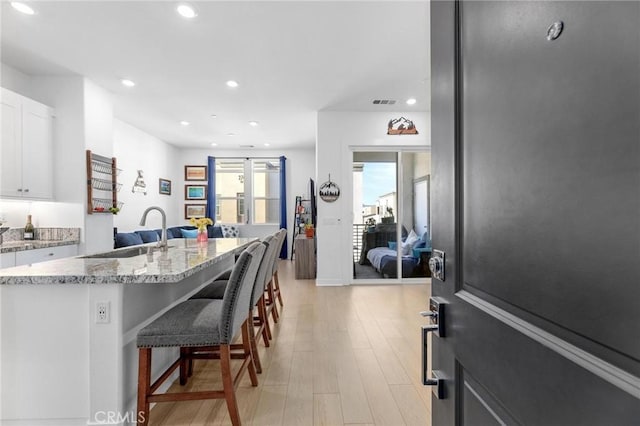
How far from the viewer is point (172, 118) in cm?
533

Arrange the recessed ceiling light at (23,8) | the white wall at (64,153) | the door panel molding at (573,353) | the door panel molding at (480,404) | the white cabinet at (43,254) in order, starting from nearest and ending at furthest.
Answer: the door panel molding at (573,353) < the door panel molding at (480,404) < the recessed ceiling light at (23,8) < the white cabinet at (43,254) < the white wall at (64,153)

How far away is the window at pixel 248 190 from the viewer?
8047 millimetres

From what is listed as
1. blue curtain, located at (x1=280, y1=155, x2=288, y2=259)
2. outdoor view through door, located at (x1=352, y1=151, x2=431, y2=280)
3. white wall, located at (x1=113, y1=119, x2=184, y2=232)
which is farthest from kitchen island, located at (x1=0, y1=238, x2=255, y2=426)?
blue curtain, located at (x1=280, y1=155, x2=288, y2=259)

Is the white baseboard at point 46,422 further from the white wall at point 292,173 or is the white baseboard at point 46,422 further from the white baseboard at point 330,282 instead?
the white wall at point 292,173

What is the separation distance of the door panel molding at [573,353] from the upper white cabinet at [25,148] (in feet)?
14.2

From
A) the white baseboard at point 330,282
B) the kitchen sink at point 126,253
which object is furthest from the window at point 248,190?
the kitchen sink at point 126,253

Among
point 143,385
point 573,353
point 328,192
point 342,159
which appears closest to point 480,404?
point 573,353

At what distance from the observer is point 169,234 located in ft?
21.9

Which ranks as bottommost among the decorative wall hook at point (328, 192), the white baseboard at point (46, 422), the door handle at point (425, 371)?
the white baseboard at point (46, 422)

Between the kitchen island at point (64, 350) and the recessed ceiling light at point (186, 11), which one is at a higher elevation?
the recessed ceiling light at point (186, 11)

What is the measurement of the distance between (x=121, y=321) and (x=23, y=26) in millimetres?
2981

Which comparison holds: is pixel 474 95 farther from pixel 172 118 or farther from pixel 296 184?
pixel 296 184

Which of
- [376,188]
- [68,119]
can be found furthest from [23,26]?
[376,188]

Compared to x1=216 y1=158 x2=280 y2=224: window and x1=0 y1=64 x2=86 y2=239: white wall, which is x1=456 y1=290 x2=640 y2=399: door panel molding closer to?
x1=0 y1=64 x2=86 y2=239: white wall
